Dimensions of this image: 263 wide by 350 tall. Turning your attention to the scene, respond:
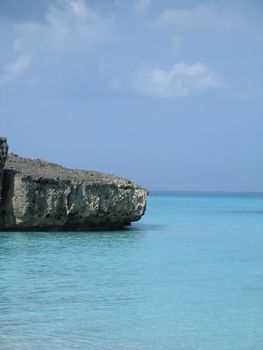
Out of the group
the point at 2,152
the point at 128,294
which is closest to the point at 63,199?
the point at 2,152

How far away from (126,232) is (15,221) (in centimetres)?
476

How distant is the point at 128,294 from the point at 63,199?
13.1 meters

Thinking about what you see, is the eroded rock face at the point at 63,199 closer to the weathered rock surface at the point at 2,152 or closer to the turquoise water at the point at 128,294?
the weathered rock surface at the point at 2,152

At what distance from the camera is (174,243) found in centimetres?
2623

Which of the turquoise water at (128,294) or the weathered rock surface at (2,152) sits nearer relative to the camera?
the turquoise water at (128,294)

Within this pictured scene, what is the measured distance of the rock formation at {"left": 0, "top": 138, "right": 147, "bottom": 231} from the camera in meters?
27.1

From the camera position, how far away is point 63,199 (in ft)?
91.0

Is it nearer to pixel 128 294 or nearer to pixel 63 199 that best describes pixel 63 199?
pixel 63 199

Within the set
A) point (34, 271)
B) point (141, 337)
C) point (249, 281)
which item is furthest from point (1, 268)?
point (141, 337)

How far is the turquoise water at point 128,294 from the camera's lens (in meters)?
11.2

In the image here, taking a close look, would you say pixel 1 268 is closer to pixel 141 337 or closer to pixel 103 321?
pixel 103 321

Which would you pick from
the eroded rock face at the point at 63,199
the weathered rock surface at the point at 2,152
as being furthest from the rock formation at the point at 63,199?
the weathered rock surface at the point at 2,152

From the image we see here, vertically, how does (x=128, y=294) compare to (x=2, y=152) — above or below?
below

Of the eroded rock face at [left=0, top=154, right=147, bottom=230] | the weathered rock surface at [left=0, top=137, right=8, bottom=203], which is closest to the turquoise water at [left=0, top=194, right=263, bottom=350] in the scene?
the eroded rock face at [left=0, top=154, right=147, bottom=230]
